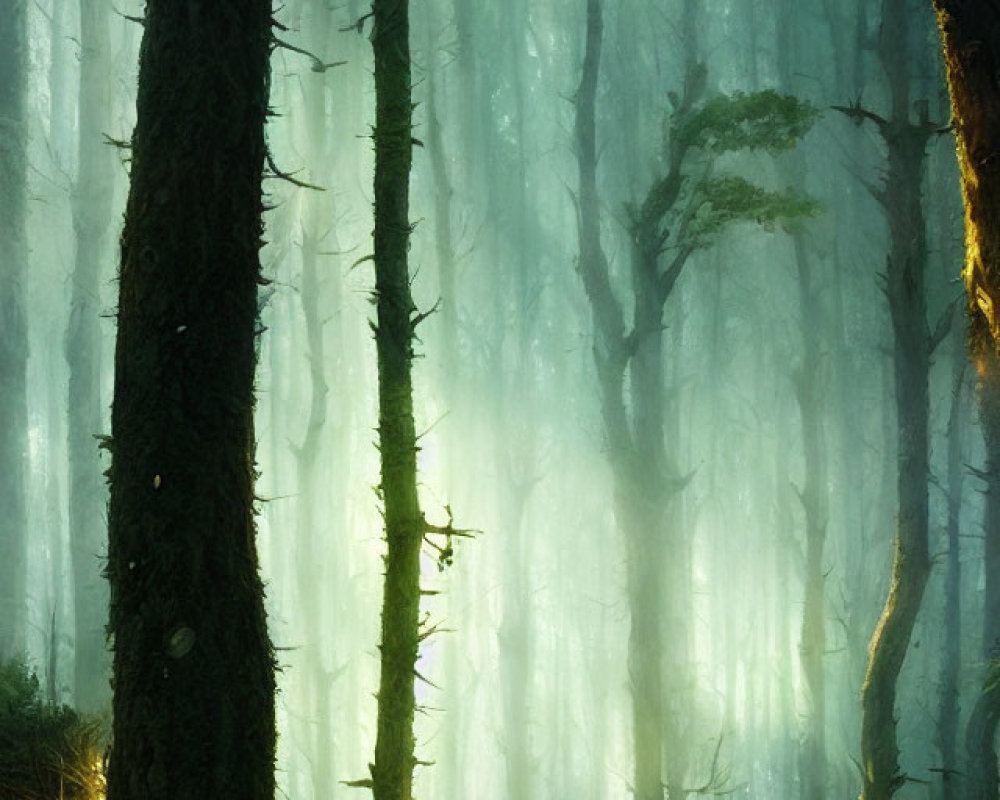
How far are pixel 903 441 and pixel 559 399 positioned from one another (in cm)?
1911

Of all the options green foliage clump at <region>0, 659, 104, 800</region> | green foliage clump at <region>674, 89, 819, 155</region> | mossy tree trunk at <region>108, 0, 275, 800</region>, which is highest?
green foliage clump at <region>674, 89, 819, 155</region>

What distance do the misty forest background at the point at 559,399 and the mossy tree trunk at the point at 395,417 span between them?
13396 millimetres

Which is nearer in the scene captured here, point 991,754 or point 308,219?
point 991,754

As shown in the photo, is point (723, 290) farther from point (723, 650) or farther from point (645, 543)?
point (645, 543)

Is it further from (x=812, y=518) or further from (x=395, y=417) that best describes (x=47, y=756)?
(x=812, y=518)

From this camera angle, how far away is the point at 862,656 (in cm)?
2311

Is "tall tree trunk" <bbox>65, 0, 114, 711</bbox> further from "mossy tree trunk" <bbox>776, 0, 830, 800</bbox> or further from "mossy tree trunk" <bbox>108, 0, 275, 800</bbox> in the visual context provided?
"mossy tree trunk" <bbox>776, 0, 830, 800</bbox>

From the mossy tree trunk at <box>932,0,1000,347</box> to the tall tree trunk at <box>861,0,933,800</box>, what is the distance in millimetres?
6335

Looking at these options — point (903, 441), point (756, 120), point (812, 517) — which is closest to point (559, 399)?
point (812, 517)

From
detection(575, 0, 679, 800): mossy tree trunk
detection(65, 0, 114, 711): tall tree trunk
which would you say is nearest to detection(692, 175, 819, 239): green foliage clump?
detection(575, 0, 679, 800): mossy tree trunk

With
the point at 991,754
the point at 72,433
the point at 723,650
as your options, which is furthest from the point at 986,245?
the point at 723,650

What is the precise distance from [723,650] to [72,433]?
22.7 metres

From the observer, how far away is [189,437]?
3.83 m

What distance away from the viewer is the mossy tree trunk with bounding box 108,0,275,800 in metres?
3.75
